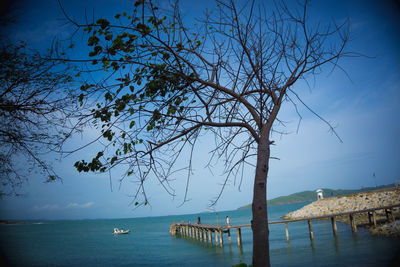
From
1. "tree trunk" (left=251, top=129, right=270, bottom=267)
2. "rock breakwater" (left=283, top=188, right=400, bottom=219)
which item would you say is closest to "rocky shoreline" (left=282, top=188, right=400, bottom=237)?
"rock breakwater" (left=283, top=188, right=400, bottom=219)

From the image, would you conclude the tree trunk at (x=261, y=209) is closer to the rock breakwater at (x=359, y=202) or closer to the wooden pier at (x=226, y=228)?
the wooden pier at (x=226, y=228)

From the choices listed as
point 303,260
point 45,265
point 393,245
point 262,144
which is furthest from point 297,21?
point 45,265

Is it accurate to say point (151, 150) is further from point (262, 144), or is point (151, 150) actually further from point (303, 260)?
point (303, 260)

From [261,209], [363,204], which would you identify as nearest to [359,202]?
[363,204]

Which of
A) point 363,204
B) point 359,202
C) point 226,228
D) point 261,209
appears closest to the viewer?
point 261,209

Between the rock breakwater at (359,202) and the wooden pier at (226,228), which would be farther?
the rock breakwater at (359,202)

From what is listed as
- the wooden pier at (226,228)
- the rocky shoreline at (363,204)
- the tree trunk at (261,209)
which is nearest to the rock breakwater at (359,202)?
the rocky shoreline at (363,204)

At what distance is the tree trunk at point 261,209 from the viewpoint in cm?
315

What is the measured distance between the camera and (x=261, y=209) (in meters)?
3.24

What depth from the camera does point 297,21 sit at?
3.68 m

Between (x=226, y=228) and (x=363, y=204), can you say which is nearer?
(x=226, y=228)

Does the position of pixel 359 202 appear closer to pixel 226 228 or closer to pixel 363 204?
pixel 363 204

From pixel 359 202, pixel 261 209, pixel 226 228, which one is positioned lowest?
pixel 359 202

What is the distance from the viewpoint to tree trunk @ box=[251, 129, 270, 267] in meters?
3.15
